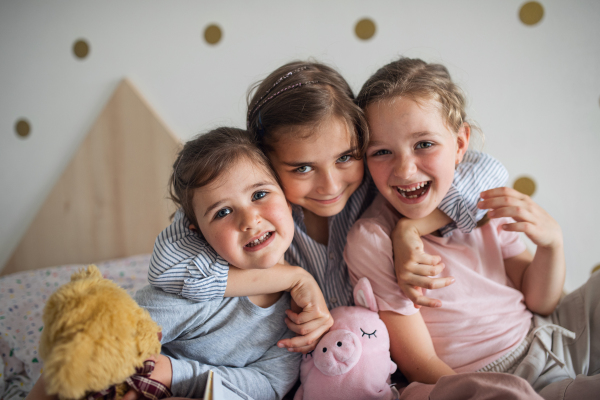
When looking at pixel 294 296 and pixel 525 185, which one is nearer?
pixel 294 296

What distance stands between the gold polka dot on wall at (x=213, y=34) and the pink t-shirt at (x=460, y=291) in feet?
3.52

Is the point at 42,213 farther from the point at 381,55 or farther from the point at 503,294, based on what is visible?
the point at 503,294

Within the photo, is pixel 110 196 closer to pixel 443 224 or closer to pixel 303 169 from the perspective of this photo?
pixel 303 169

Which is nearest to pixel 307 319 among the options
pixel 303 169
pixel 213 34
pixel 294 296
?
pixel 294 296

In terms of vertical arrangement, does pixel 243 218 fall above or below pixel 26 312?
above

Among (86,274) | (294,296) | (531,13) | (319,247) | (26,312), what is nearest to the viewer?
(86,274)

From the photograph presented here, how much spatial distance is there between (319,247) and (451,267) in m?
0.31

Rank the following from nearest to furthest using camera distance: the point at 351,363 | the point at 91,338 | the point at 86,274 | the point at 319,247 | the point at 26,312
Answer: the point at 91,338 < the point at 86,274 < the point at 351,363 < the point at 319,247 < the point at 26,312

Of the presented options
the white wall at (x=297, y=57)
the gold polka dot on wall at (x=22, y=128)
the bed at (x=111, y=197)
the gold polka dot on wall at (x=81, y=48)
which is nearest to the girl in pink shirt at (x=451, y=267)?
the white wall at (x=297, y=57)

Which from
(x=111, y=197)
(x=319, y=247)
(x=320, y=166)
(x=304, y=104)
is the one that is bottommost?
(x=111, y=197)

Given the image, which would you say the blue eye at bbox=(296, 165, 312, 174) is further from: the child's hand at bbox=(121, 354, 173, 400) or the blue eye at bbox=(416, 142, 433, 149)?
the child's hand at bbox=(121, 354, 173, 400)

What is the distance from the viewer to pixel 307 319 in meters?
0.83

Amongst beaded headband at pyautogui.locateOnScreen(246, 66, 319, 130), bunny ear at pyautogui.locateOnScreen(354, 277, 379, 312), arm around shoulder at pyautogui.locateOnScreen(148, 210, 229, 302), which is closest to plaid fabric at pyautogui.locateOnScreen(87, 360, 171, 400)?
arm around shoulder at pyautogui.locateOnScreen(148, 210, 229, 302)

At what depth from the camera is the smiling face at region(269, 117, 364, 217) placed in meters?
0.84
